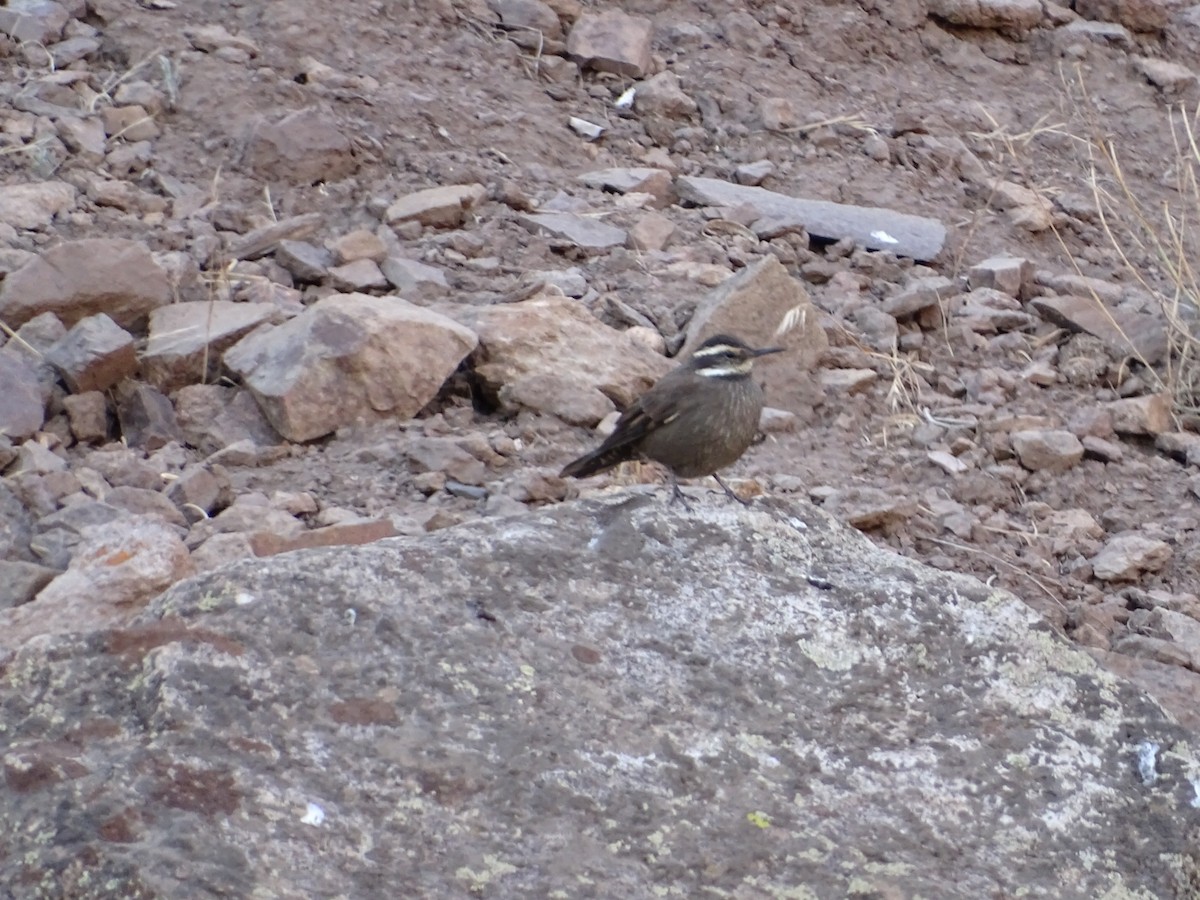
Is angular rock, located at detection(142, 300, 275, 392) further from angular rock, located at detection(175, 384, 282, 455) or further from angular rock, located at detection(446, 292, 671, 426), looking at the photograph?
angular rock, located at detection(446, 292, 671, 426)

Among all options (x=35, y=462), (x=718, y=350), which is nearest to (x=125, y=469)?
(x=35, y=462)

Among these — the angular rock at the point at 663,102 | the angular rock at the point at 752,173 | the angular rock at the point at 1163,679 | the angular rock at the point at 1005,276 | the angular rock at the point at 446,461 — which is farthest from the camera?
the angular rock at the point at 663,102

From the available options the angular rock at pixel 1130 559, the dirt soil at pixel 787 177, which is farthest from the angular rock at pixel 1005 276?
the angular rock at pixel 1130 559

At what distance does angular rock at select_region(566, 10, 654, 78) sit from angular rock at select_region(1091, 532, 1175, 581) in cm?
433

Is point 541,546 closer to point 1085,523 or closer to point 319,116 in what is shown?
point 1085,523

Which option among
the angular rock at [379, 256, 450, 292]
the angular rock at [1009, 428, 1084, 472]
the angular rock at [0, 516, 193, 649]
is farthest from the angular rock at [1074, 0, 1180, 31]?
the angular rock at [0, 516, 193, 649]

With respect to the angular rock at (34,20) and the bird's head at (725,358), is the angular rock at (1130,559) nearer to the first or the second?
the bird's head at (725,358)

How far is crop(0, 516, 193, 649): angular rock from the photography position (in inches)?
159

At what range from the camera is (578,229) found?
7.56m

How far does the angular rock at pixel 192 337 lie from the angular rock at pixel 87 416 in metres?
0.29

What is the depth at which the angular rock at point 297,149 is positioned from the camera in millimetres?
7559

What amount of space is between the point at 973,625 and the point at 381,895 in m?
1.67

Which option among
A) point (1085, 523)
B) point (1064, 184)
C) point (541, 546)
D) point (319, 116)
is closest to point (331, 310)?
point (319, 116)

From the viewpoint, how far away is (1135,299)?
26.1 ft
